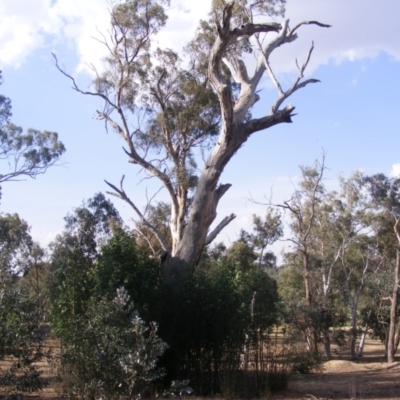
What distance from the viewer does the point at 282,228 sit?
30.3 metres

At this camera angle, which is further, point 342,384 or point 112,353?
point 342,384

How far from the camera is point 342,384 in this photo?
15.5m

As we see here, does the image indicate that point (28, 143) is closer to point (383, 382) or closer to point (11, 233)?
point (11, 233)

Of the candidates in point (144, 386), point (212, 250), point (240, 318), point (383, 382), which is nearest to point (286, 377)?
point (240, 318)

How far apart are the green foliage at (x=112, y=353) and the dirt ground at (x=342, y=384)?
2.64m

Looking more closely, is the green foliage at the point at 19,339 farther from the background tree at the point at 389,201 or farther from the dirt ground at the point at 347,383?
the background tree at the point at 389,201

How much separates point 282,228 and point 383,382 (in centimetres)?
1427

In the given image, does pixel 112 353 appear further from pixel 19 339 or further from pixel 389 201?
pixel 389 201

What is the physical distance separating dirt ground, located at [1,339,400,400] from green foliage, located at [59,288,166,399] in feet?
8.67

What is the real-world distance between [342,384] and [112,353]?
32.8 feet

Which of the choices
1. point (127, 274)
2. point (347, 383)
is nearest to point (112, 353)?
point (127, 274)

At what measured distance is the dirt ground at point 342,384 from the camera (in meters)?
12.4

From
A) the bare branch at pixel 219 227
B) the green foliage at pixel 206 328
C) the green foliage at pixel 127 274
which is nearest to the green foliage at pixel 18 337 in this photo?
the green foliage at pixel 127 274

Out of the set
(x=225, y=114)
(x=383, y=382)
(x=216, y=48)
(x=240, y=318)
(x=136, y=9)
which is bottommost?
(x=383, y=382)
